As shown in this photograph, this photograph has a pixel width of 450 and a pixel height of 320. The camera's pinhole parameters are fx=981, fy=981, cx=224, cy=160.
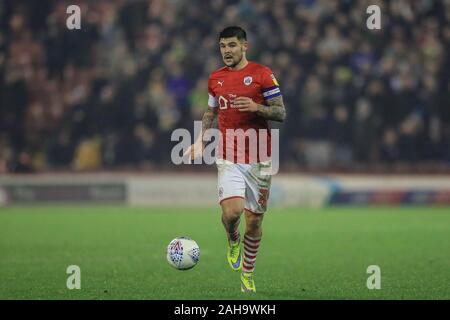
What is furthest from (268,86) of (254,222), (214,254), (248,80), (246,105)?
(214,254)

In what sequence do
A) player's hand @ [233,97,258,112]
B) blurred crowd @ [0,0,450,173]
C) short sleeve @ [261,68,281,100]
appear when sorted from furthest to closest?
1. blurred crowd @ [0,0,450,173]
2. short sleeve @ [261,68,281,100]
3. player's hand @ [233,97,258,112]

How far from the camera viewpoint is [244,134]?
31.1 ft

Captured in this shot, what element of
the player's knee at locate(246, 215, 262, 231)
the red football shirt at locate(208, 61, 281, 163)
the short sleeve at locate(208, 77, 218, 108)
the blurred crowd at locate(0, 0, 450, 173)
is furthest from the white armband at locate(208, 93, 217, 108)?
the blurred crowd at locate(0, 0, 450, 173)

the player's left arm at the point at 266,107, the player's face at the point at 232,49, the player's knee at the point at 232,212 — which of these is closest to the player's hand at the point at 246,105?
the player's left arm at the point at 266,107

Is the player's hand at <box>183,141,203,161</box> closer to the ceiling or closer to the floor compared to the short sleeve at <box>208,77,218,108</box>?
closer to the floor

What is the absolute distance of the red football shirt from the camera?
9.47 meters

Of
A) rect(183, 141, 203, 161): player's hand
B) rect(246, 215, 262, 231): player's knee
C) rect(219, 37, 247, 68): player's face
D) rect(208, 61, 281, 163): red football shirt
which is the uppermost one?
rect(219, 37, 247, 68): player's face

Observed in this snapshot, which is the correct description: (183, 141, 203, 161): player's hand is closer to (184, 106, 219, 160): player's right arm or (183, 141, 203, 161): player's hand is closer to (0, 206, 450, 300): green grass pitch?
(184, 106, 219, 160): player's right arm

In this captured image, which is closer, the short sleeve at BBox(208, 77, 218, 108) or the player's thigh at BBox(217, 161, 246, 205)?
the player's thigh at BBox(217, 161, 246, 205)

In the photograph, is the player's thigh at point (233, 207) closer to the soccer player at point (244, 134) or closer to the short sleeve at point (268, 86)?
the soccer player at point (244, 134)

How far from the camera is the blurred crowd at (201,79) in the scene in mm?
22094

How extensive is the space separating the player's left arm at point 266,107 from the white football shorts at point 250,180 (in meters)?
0.55

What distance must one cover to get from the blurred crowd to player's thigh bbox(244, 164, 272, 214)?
40.9 ft

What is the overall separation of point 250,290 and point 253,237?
2.11 feet
